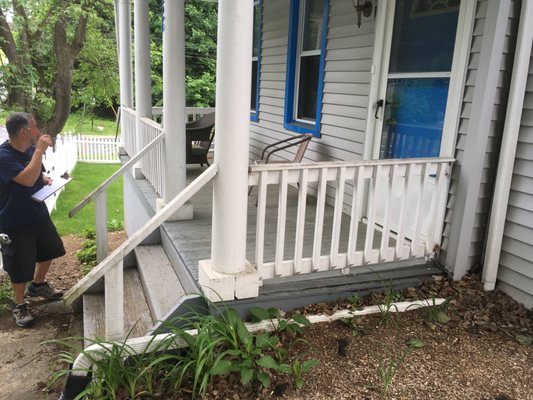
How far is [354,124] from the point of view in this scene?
4.62 m

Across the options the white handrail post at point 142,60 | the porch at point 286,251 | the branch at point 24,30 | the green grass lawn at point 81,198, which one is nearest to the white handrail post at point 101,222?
the porch at point 286,251

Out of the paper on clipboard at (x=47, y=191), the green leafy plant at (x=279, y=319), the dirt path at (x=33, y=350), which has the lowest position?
the dirt path at (x=33, y=350)

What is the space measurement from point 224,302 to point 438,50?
255 centimetres

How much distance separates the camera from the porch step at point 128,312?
324 centimetres

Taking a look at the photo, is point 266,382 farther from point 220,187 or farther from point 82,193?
point 82,193

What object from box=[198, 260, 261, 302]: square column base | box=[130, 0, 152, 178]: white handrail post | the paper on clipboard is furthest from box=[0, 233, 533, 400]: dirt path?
box=[130, 0, 152, 178]: white handrail post

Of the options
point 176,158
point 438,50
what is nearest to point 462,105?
point 438,50

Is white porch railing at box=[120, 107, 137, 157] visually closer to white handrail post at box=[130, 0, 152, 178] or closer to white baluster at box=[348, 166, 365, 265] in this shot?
white handrail post at box=[130, 0, 152, 178]

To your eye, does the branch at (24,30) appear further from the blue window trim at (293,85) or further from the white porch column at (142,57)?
the blue window trim at (293,85)

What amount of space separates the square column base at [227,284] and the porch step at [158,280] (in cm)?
31

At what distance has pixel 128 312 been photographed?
3443 mm

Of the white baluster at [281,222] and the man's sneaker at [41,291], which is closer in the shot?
the white baluster at [281,222]

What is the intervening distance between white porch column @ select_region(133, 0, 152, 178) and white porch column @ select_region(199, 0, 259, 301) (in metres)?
2.89

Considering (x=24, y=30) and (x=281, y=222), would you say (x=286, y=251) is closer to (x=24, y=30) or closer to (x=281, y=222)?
(x=281, y=222)
